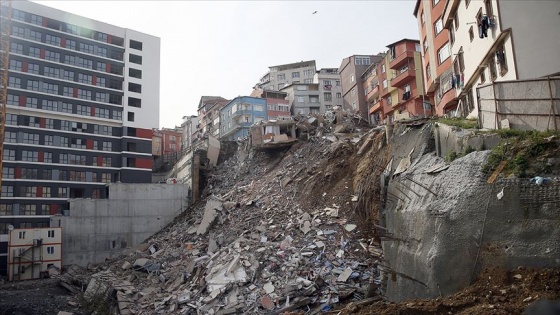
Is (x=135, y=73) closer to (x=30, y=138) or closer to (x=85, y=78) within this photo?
(x=85, y=78)

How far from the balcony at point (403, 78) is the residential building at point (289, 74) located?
33.9 m

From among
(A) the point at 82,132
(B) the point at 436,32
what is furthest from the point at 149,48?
(B) the point at 436,32

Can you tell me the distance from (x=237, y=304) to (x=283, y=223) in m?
6.08

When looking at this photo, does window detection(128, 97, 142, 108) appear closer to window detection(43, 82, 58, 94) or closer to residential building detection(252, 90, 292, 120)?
window detection(43, 82, 58, 94)

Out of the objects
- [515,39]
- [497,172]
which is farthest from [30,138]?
[497,172]

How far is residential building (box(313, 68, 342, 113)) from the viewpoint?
204 ft

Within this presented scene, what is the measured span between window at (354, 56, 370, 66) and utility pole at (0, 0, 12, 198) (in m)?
37.9

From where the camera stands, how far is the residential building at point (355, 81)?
52.5 m

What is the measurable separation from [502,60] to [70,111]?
40.0 meters

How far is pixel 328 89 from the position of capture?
2469 inches

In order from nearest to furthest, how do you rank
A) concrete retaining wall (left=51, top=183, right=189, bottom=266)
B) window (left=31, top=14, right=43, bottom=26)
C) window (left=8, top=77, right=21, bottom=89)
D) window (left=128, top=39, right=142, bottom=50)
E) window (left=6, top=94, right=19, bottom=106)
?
concrete retaining wall (left=51, top=183, right=189, bottom=266) < window (left=6, top=94, right=19, bottom=106) < window (left=8, top=77, right=21, bottom=89) < window (left=31, top=14, right=43, bottom=26) < window (left=128, top=39, right=142, bottom=50)

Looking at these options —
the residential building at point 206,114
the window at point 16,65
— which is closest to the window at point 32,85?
the window at point 16,65

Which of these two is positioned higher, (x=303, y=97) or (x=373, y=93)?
(x=303, y=97)

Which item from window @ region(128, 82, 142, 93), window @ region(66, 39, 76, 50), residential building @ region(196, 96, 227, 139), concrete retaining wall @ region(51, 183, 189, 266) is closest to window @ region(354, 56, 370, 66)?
residential building @ region(196, 96, 227, 139)
